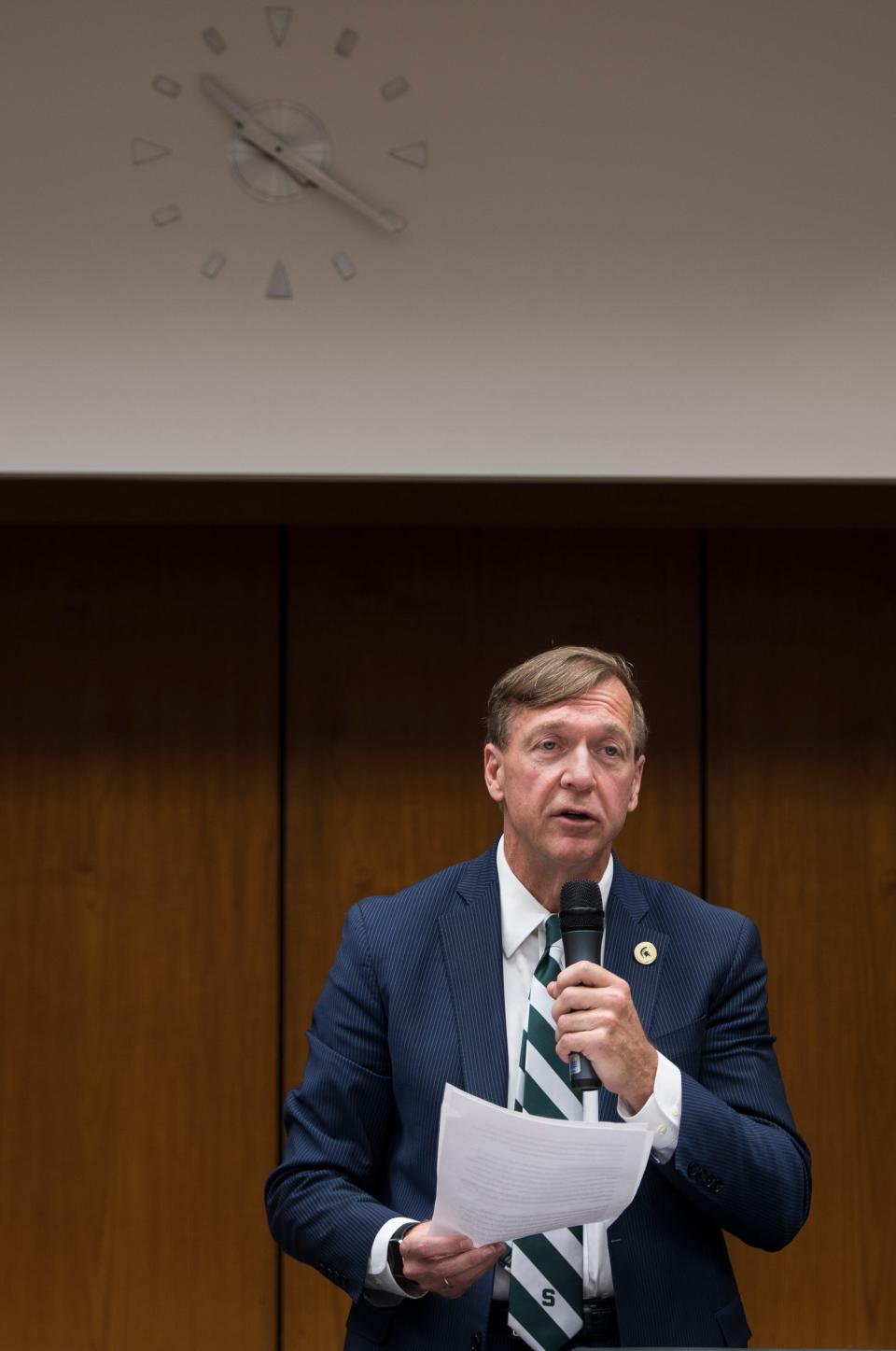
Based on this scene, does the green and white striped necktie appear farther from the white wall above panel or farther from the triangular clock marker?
the triangular clock marker

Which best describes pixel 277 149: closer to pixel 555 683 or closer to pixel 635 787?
pixel 555 683

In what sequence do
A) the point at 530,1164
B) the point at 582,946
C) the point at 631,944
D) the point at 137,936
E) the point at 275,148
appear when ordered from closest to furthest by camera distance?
1. the point at 530,1164
2. the point at 582,946
3. the point at 631,944
4. the point at 275,148
5. the point at 137,936

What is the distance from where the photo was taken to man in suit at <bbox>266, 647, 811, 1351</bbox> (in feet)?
5.43

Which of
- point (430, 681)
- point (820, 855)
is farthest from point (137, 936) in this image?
point (820, 855)

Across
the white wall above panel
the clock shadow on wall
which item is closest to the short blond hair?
the white wall above panel

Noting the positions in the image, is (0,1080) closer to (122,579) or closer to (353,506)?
(122,579)

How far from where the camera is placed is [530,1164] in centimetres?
147

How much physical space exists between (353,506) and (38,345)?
85 centimetres

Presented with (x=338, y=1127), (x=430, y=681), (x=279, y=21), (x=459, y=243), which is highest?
(x=279, y=21)

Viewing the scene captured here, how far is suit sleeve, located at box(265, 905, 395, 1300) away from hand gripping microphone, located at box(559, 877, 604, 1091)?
0.34m

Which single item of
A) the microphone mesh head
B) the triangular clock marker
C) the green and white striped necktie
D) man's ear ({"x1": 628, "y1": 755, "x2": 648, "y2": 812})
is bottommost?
the green and white striped necktie

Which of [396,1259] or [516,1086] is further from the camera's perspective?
[516,1086]

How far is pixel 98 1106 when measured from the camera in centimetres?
337

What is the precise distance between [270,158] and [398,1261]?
7.98 ft
